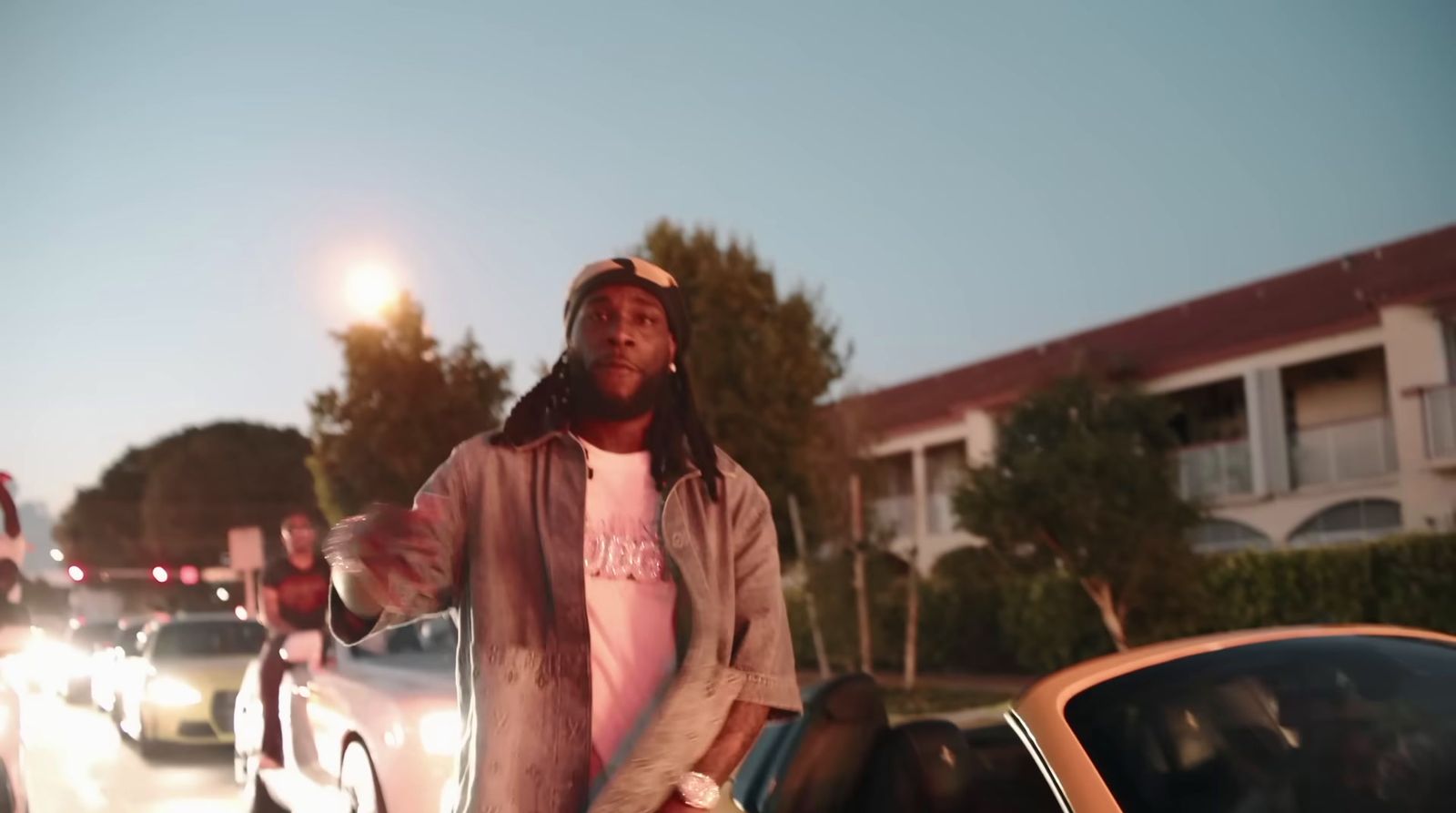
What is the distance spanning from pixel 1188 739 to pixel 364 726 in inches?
194

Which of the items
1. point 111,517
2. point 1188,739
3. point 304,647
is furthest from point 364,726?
point 111,517

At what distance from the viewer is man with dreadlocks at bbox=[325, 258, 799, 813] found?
8.54ft

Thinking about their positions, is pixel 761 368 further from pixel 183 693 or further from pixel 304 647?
pixel 304 647

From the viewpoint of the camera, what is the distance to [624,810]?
2582 millimetres

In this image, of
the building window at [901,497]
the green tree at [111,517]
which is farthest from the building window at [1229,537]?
the green tree at [111,517]

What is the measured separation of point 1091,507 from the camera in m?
16.5

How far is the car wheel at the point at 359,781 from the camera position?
7.27m

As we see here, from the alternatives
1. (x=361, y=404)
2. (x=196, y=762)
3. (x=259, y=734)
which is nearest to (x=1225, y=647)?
(x=259, y=734)

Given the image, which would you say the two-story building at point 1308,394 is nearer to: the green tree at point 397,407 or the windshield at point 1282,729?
the green tree at point 397,407

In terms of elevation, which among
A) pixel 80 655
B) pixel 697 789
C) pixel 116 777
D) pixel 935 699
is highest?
pixel 697 789

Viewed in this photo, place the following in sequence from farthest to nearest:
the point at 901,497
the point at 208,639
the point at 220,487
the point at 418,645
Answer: the point at 220,487 < the point at 901,497 < the point at 208,639 < the point at 418,645

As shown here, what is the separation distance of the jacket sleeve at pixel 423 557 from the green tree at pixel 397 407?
27.5 metres

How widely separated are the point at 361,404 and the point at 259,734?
21.9 m

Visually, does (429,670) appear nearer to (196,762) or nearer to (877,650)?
(196,762)
